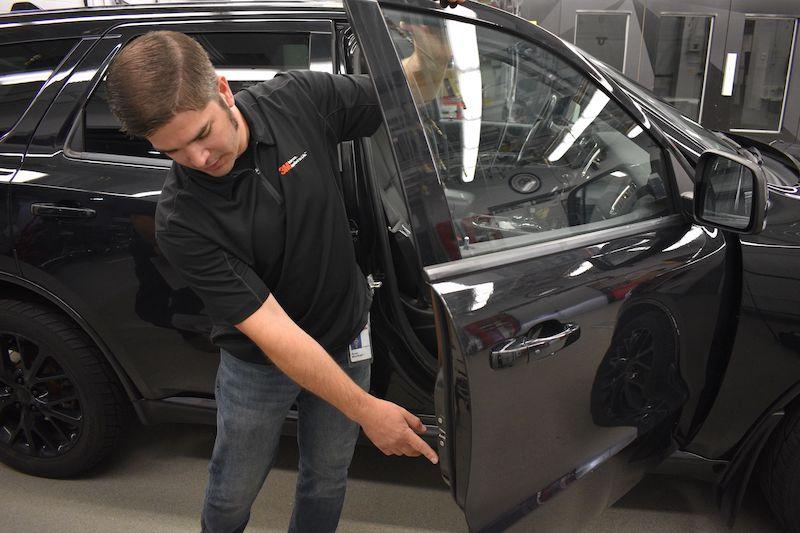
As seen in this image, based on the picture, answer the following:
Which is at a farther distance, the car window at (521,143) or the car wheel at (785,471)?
the car wheel at (785,471)

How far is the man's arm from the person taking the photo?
45.0 inches

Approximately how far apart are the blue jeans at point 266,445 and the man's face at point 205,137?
0.49 m

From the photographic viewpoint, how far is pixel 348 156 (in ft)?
5.53

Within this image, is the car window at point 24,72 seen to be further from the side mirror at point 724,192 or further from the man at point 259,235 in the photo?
the side mirror at point 724,192

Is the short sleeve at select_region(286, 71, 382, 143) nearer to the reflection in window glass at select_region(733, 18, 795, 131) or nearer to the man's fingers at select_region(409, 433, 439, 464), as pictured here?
the man's fingers at select_region(409, 433, 439, 464)

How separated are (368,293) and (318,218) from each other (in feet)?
1.02

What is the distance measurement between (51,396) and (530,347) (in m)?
1.63

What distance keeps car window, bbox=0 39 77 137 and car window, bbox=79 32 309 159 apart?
197mm

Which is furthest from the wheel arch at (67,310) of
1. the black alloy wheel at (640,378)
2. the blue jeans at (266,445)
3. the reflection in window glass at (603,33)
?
the reflection in window glass at (603,33)

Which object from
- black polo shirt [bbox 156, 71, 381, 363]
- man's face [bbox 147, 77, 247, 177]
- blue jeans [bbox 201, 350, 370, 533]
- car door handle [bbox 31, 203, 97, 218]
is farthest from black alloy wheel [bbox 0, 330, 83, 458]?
man's face [bbox 147, 77, 247, 177]

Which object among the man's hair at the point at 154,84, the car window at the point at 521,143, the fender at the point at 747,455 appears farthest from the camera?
the fender at the point at 747,455

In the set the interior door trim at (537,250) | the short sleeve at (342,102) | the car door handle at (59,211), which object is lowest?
the car door handle at (59,211)

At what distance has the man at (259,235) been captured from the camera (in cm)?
103

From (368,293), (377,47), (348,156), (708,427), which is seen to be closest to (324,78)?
(377,47)
